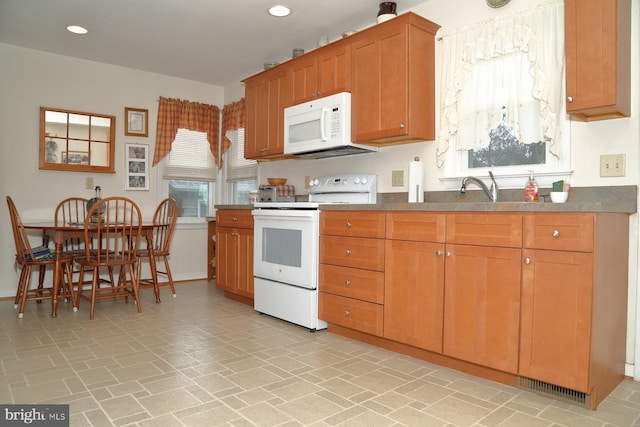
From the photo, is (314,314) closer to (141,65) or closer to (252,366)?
(252,366)

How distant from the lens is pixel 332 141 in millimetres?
3311

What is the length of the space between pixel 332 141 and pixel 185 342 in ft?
5.79

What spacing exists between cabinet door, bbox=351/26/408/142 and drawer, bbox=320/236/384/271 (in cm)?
78

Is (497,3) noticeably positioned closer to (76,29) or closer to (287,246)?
(287,246)

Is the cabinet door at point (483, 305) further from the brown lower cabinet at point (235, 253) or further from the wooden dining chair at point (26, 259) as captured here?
the wooden dining chair at point (26, 259)

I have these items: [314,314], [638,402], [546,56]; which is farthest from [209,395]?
[546,56]

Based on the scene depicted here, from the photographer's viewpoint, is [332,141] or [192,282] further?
[192,282]

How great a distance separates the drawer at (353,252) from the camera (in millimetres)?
2715

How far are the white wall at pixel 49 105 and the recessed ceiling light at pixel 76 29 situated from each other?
798 mm

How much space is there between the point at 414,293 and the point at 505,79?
1.44 metres

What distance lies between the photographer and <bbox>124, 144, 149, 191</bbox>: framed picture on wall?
484 cm

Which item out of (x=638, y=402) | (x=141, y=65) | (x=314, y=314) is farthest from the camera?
(x=141, y=65)

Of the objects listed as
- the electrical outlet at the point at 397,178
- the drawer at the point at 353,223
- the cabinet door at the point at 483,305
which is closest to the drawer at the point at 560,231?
the cabinet door at the point at 483,305

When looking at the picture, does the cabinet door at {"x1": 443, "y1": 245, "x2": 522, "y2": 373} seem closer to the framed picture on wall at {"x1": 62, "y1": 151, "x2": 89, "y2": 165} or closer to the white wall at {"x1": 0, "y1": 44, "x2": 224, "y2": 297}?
the white wall at {"x1": 0, "y1": 44, "x2": 224, "y2": 297}
